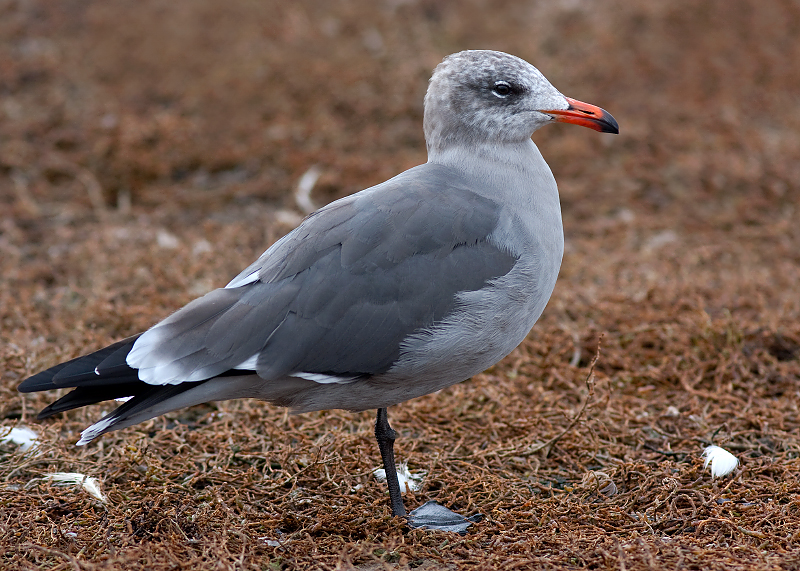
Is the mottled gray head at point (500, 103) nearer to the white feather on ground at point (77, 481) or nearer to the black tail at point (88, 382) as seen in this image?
the black tail at point (88, 382)

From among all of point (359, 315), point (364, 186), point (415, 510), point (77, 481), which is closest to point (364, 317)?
point (359, 315)

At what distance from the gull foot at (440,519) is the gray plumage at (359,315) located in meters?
0.49

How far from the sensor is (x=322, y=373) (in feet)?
11.1

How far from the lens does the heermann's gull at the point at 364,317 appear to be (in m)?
3.31

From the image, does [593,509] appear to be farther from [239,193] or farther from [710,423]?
[239,193]

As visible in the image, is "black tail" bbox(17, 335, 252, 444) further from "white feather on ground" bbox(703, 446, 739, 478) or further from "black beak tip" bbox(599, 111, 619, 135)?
"white feather on ground" bbox(703, 446, 739, 478)

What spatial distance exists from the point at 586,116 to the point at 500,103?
38 centimetres

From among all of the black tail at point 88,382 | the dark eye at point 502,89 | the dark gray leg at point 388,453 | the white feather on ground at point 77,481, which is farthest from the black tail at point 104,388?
the dark eye at point 502,89

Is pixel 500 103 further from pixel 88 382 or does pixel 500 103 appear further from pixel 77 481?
pixel 77 481

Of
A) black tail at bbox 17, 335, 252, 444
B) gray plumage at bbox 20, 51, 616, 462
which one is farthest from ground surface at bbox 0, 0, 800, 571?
gray plumage at bbox 20, 51, 616, 462

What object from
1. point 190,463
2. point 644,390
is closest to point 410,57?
point 644,390

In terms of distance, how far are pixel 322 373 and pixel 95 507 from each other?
119cm

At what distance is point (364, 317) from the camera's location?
342 centimetres

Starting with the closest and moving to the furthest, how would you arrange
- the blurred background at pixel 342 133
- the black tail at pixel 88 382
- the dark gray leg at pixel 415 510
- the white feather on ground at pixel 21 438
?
the black tail at pixel 88 382 < the dark gray leg at pixel 415 510 < the white feather on ground at pixel 21 438 < the blurred background at pixel 342 133
